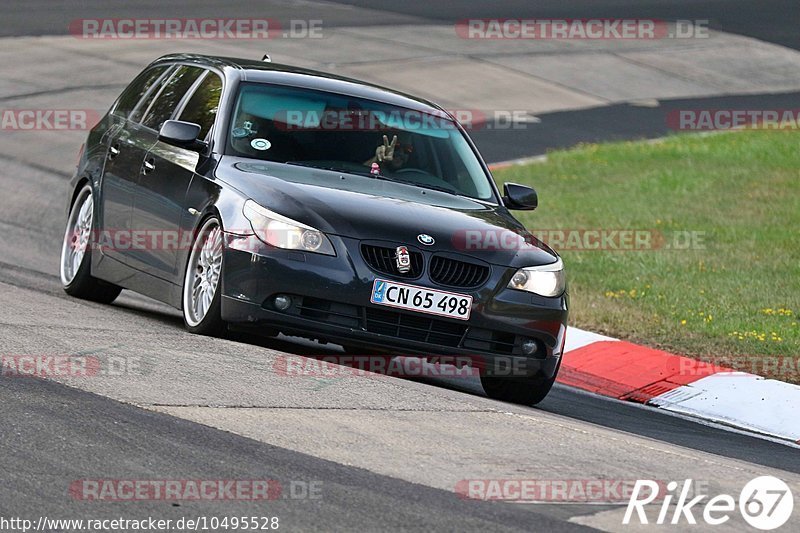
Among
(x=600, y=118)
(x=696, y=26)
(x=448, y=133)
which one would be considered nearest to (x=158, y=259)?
(x=448, y=133)

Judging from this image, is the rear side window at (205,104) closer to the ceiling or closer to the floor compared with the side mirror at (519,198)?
closer to the ceiling

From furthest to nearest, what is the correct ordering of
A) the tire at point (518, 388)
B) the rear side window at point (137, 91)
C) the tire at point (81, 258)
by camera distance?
→ 1. the rear side window at point (137, 91)
2. the tire at point (81, 258)
3. the tire at point (518, 388)

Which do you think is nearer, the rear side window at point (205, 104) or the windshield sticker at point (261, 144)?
the windshield sticker at point (261, 144)

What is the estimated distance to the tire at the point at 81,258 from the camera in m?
A: 10.8

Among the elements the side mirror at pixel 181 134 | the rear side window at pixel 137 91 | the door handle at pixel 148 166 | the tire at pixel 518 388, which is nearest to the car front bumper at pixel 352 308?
the tire at pixel 518 388

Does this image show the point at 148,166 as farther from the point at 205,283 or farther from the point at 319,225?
the point at 319,225

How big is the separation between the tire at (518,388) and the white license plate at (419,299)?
768mm

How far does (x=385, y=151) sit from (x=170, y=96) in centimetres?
176

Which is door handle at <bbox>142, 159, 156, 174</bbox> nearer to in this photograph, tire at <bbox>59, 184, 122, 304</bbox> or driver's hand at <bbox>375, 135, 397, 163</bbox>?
tire at <bbox>59, 184, 122, 304</bbox>

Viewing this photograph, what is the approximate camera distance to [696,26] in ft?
121

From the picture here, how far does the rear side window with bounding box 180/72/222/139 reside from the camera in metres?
9.73

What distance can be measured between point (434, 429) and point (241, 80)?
11.6ft

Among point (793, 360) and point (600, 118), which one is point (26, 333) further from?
point (600, 118)

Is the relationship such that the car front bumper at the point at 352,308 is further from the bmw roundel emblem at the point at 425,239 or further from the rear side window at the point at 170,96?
the rear side window at the point at 170,96
